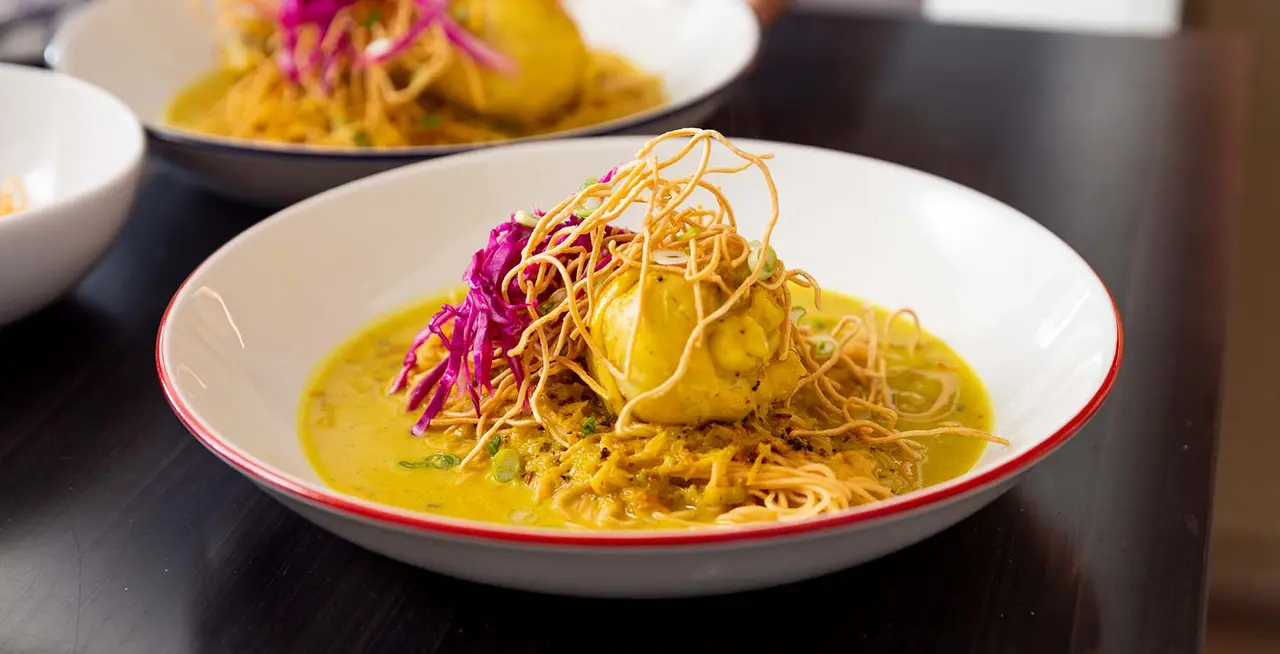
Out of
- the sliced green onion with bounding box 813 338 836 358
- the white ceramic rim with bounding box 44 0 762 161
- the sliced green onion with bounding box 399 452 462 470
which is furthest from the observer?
the white ceramic rim with bounding box 44 0 762 161

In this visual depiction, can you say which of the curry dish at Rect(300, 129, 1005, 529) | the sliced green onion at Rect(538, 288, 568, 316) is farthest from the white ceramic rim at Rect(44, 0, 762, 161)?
the sliced green onion at Rect(538, 288, 568, 316)

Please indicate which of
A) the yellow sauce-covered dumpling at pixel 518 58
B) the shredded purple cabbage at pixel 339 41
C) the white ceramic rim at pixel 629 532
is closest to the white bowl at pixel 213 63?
the yellow sauce-covered dumpling at pixel 518 58

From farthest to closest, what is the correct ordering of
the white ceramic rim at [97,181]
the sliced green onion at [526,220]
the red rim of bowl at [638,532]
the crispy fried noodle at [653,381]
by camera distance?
1. the white ceramic rim at [97,181]
2. the sliced green onion at [526,220]
3. the crispy fried noodle at [653,381]
4. the red rim of bowl at [638,532]

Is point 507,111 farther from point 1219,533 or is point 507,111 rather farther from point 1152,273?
point 1219,533

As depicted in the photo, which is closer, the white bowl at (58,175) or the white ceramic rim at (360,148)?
the white bowl at (58,175)

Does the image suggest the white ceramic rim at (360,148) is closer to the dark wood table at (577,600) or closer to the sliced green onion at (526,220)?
the dark wood table at (577,600)

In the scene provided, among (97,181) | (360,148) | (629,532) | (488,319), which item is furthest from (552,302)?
(97,181)

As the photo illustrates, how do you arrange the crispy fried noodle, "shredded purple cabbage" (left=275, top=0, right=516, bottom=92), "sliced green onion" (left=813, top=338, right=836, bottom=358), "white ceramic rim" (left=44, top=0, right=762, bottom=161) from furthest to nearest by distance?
1. "shredded purple cabbage" (left=275, top=0, right=516, bottom=92)
2. "white ceramic rim" (left=44, top=0, right=762, bottom=161)
3. "sliced green onion" (left=813, top=338, right=836, bottom=358)
4. the crispy fried noodle

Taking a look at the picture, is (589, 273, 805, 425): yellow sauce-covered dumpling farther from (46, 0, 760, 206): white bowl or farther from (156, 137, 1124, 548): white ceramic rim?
(46, 0, 760, 206): white bowl
